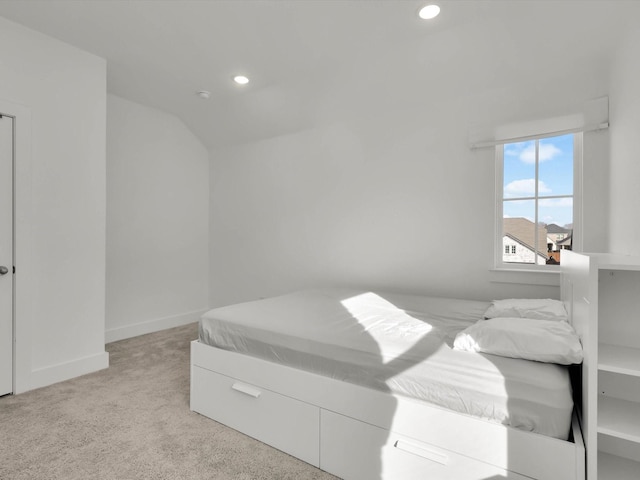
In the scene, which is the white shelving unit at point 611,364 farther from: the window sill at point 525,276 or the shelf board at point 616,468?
the window sill at point 525,276

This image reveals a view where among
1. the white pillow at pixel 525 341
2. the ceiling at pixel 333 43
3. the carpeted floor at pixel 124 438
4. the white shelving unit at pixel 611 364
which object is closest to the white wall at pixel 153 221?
the ceiling at pixel 333 43

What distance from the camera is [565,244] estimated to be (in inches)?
105

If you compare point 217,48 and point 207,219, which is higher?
point 217,48

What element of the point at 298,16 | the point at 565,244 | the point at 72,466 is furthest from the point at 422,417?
the point at 298,16

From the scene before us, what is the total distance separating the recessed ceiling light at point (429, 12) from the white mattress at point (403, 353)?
195 cm

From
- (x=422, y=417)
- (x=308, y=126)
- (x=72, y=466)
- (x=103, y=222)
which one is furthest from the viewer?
(x=308, y=126)

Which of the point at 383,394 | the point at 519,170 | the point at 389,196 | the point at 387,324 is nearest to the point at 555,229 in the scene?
the point at 519,170

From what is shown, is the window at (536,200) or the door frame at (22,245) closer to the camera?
the door frame at (22,245)

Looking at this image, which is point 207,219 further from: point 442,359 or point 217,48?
point 442,359

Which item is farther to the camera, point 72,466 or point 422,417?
point 72,466

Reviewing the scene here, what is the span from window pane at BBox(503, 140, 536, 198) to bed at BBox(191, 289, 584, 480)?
3.78 ft

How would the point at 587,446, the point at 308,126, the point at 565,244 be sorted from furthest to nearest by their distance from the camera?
the point at 308,126, the point at 565,244, the point at 587,446

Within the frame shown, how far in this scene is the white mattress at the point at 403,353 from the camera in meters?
1.24

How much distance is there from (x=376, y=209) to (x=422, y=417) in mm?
2256
